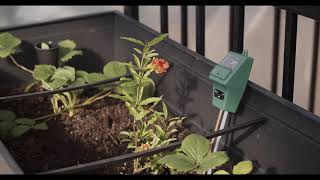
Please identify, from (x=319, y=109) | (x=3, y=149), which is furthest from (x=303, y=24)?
(x=3, y=149)

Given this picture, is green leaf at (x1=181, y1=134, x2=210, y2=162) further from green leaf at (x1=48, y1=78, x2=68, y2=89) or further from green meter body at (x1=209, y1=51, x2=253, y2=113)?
green leaf at (x1=48, y1=78, x2=68, y2=89)

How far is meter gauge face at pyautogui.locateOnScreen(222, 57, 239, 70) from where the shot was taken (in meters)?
1.03

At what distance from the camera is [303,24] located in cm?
189

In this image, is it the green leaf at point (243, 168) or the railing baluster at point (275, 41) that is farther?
the railing baluster at point (275, 41)

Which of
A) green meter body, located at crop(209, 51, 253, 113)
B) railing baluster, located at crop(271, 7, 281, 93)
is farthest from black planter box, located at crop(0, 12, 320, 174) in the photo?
railing baluster, located at crop(271, 7, 281, 93)

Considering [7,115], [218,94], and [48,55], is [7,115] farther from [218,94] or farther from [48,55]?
[218,94]

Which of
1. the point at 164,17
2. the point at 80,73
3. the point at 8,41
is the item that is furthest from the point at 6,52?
the point at 164,17

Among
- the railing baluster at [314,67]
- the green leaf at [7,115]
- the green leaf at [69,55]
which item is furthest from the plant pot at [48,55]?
the railing baluster at [314,67]

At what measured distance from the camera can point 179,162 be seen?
908 millimetres

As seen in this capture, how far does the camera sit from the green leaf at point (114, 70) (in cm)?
128

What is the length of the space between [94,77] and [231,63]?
0.33 metres

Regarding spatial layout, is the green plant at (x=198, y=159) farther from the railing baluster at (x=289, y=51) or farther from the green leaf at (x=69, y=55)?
the green leaf at (x=69, y=55)

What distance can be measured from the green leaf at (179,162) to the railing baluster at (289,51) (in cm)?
25

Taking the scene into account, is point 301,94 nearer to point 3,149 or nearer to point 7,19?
point 7,19
